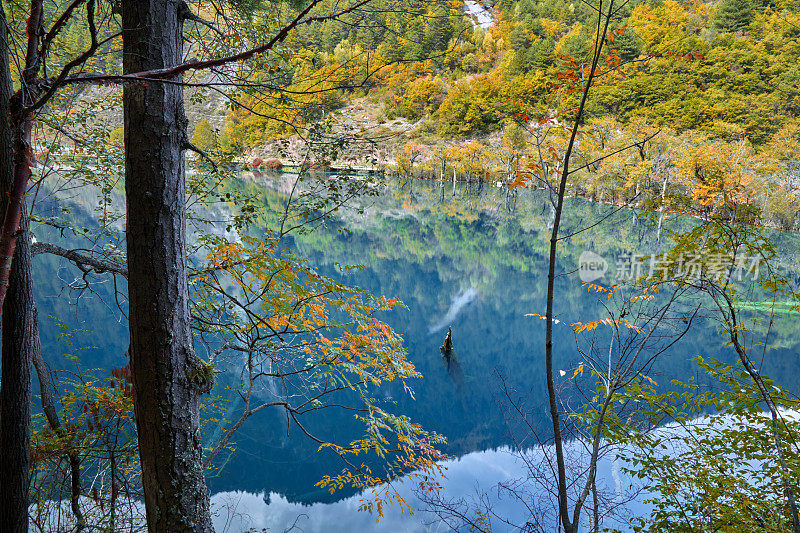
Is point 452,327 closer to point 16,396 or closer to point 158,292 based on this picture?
point 16,396

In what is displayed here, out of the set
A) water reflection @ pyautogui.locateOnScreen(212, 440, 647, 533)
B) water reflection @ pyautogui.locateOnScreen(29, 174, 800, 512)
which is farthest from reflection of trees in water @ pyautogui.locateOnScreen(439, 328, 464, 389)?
water reflection @ pyautogui.locateOnScreen(212, 440, 647, 533)

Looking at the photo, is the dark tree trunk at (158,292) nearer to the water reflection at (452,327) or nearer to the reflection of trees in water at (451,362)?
the water reflection at (452,327)

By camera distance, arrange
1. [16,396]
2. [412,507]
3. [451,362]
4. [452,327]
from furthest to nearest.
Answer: [452,327] < [451,362] < [412,507] < [16,396]

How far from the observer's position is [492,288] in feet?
45.6

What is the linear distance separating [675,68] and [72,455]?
151 feet

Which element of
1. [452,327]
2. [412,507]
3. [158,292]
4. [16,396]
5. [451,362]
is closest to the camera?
[158,292]

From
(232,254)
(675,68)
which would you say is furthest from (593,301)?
(675,68)

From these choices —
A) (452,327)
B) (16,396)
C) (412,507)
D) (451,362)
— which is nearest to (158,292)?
(16,396)

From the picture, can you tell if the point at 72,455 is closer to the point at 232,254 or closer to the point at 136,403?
the point at 232,254

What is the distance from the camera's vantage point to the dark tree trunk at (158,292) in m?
1.70

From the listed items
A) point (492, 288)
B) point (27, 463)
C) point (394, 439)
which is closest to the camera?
point (27, 463)

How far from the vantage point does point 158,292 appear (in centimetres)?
173

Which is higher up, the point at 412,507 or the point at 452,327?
the point at 452,327

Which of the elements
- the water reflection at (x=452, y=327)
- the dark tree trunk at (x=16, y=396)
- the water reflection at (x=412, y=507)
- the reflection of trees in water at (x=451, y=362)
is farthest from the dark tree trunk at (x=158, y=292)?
the reflection of trees in water at (x=451, y=362)
